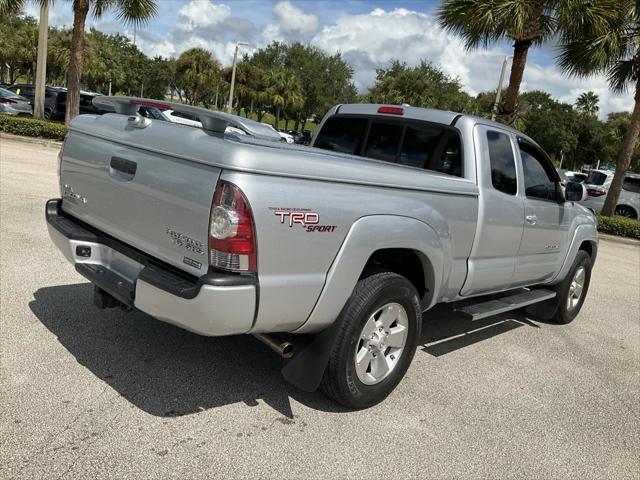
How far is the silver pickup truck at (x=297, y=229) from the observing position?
2.69 meters

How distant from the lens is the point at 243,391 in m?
3.61

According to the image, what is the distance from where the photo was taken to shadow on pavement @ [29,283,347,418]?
344cm

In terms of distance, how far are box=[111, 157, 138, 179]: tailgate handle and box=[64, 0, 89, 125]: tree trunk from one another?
49.9ft

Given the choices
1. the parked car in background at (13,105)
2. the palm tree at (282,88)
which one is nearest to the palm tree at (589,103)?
the palm tree at (282,88)

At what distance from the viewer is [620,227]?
50.4ft

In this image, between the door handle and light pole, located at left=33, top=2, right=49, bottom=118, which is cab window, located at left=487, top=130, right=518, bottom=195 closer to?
Answer: the door handle

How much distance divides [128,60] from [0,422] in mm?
59531

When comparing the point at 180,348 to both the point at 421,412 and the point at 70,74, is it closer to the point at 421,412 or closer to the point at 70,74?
the point at 421,412

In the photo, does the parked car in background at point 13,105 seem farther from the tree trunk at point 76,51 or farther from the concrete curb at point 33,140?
the tree trunk at point 76,51

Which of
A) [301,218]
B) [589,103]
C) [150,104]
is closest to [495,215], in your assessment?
[301,218]

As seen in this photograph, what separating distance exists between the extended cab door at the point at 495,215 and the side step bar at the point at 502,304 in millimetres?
127

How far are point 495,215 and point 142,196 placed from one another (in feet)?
8.60

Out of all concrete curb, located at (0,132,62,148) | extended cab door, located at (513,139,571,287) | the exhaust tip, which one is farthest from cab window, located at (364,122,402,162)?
concrete curb, located at (0,132,62,148)

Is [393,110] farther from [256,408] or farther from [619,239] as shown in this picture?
[619,239]
